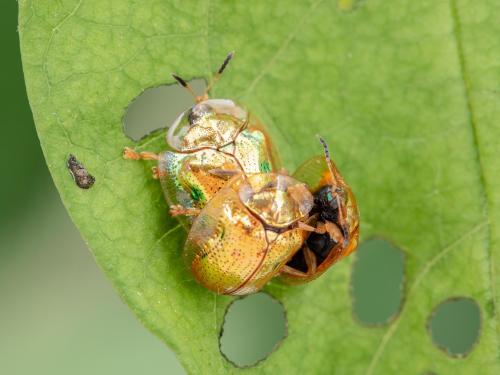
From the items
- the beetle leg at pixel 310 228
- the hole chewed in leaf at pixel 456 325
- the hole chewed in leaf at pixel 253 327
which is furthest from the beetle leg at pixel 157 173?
the hole chewed in leaf at pixel 456 325

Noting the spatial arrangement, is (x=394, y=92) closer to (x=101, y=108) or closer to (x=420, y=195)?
(x=420, y=195)

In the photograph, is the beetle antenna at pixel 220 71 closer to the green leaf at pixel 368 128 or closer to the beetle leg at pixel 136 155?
the green leaf at pixel 368 128

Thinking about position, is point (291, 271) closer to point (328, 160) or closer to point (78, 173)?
point (328, 160)

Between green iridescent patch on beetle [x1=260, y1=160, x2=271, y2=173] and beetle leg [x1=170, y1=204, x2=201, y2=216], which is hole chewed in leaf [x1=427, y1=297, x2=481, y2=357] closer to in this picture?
green iridescent patch on beetle [x1=260, y1=160, x2=271, y2=173]

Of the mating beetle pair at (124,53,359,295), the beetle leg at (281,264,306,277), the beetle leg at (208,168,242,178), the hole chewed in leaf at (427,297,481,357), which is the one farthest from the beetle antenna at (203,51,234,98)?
the hole chewed in leaf at (427,297,481,357)

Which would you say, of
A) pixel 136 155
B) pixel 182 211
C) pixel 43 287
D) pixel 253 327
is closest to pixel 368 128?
pixel 182 211

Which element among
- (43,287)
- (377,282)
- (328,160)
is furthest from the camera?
(43,287)
